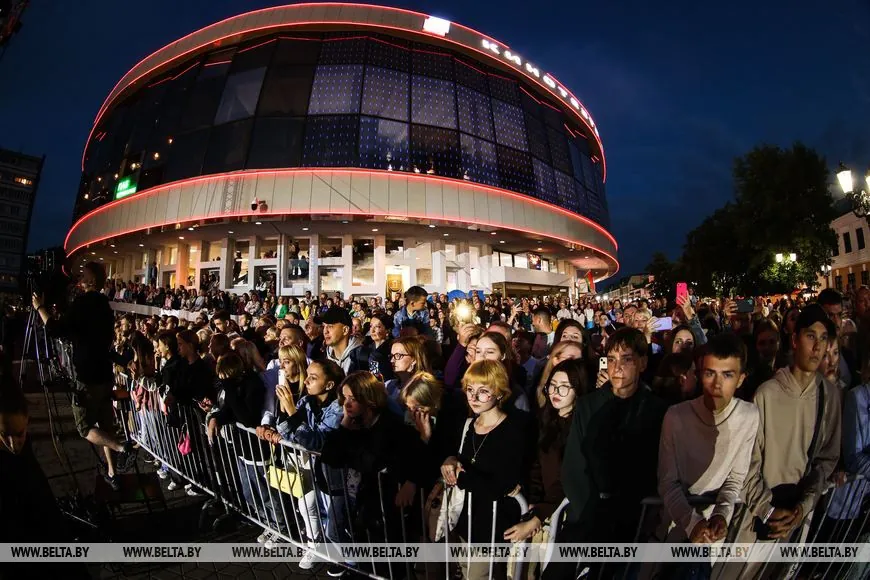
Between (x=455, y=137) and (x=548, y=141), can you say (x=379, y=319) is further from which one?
(x=548, y=141)

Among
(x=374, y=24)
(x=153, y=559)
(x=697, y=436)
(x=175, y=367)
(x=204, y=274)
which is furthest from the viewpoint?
(x=204, y=274)

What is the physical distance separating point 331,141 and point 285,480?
18.7m

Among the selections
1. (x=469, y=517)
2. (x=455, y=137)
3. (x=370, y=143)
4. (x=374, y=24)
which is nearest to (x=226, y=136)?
(x=370, y=143)

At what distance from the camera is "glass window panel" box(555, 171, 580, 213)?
25.8m

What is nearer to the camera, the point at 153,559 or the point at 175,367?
the point at 153,559

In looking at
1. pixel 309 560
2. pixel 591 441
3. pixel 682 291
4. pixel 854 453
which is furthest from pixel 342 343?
pixel 854 453

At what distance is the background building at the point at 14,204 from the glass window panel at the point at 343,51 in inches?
3099

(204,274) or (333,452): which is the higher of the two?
(204,274)

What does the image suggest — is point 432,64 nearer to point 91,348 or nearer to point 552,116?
point 552,116

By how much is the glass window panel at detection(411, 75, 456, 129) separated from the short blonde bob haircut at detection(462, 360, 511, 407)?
20343 millimetres

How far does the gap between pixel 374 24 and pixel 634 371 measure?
2398cm

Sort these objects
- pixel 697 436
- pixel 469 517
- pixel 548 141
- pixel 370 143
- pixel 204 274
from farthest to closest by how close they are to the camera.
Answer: pixel 548 141, pixel 204 274, pixel 370 143, pixel 469 517, pixel 697 436

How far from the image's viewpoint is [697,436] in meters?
2.41

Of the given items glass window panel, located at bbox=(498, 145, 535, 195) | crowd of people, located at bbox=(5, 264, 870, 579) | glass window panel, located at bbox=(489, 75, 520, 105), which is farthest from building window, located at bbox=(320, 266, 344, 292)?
crowd of people, located at bbox=(5, 264, 870, 579)
